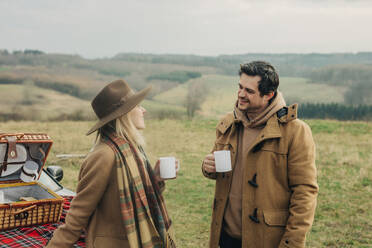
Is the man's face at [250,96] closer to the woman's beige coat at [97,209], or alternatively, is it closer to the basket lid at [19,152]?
the woman's beige coat at [97,209]

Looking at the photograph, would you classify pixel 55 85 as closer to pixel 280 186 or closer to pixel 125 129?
pixel 125 129

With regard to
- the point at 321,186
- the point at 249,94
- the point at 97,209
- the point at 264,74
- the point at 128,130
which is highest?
the point at 264,74

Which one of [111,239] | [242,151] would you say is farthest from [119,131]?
[242,151]

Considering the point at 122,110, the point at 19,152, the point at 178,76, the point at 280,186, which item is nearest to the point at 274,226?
the point at 280,186

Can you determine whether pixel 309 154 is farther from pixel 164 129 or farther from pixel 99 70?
pixel 99 70

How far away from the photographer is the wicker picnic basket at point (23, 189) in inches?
126

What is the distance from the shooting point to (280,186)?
8.54 feet

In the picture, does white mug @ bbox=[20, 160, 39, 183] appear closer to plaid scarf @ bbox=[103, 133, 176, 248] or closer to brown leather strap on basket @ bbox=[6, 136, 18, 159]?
brown leather strap on basket @ bbox=[6, 136, 18, 159]

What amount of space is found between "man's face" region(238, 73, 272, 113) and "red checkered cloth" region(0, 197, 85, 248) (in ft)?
5.77

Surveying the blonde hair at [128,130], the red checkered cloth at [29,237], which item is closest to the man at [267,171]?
the blonde hair at [128,130]

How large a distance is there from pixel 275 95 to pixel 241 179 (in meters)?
0.69

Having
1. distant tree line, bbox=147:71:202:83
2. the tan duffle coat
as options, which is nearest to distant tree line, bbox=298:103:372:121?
the tan duffle coat

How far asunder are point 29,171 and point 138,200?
1860 mm

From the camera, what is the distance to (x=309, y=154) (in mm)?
2512
